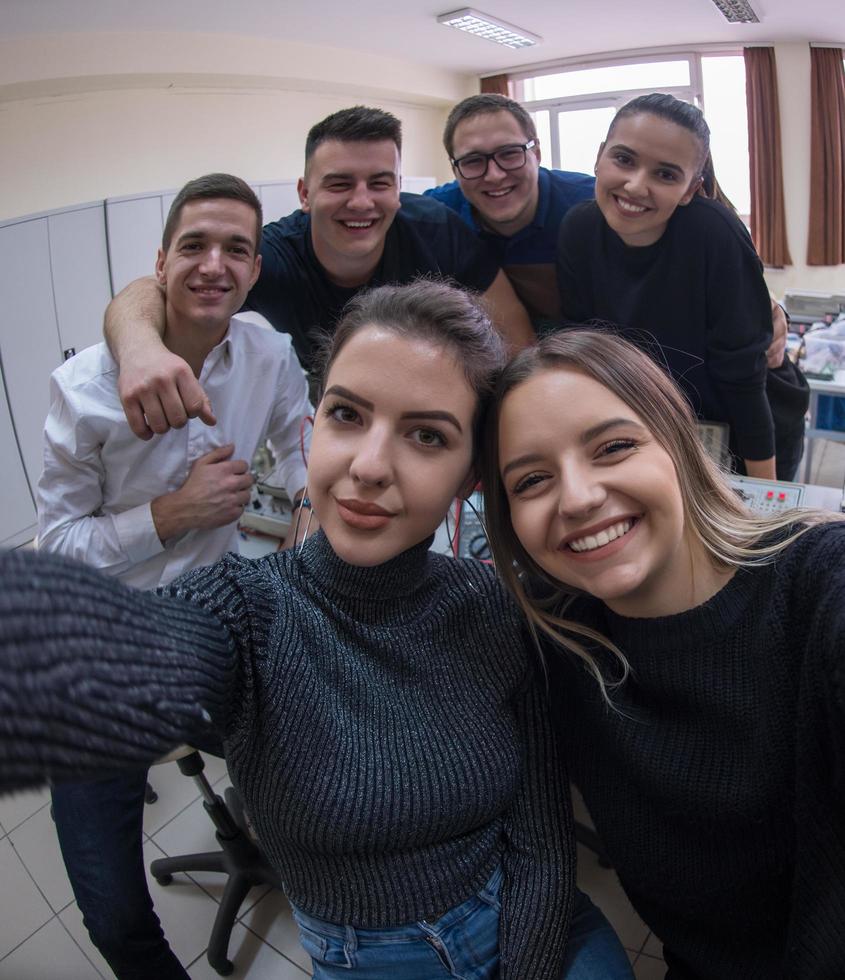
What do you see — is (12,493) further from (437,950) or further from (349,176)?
(437,950)

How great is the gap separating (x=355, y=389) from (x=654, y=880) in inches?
35.1

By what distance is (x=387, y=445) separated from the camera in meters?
0.96

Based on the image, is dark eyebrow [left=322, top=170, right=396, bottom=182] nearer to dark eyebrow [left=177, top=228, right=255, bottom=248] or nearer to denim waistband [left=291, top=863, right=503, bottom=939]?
dark eyebrow [left=177, top=228, right=255, bottom=248]

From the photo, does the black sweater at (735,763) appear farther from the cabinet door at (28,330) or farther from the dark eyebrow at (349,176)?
the cabinet door at (28,330)

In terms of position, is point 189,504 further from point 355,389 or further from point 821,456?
point 821,456

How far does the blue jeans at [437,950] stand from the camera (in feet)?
3.19

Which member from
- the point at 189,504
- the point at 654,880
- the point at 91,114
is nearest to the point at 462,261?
the point at 189,504

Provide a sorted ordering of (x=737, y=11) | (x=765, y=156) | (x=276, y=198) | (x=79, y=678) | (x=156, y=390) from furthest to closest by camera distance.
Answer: (x=765, y=156)
(x=737, y=11)
(x=276, y=198)
(x=156, y=390)
(x=79, y=678)

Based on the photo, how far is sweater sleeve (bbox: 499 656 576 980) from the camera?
0.99 meters

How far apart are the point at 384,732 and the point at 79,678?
50 cm

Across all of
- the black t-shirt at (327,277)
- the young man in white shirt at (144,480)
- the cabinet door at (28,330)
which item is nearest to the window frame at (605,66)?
the cabinet door at (28,330)

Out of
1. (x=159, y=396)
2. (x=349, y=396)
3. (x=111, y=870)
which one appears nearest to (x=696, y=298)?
(x=349, y=396)

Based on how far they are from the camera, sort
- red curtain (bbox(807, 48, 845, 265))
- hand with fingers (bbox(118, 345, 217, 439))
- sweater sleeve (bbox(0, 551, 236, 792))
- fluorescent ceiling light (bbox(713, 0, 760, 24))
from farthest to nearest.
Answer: red curtain (bbox(807, 48, 845, 265)) < fluorescent ceiling light (bbox(713, 0, 760, 24)) < hand with fingers (bbox(118, 345, 217, 439)) < sweater sleeve (bbox(0, 551, 236, 792))

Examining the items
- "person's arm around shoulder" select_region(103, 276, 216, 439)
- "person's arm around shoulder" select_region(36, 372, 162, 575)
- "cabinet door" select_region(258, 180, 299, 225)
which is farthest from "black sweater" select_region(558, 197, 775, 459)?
"cabinet door" select_region(258, 180, 299, 225)
